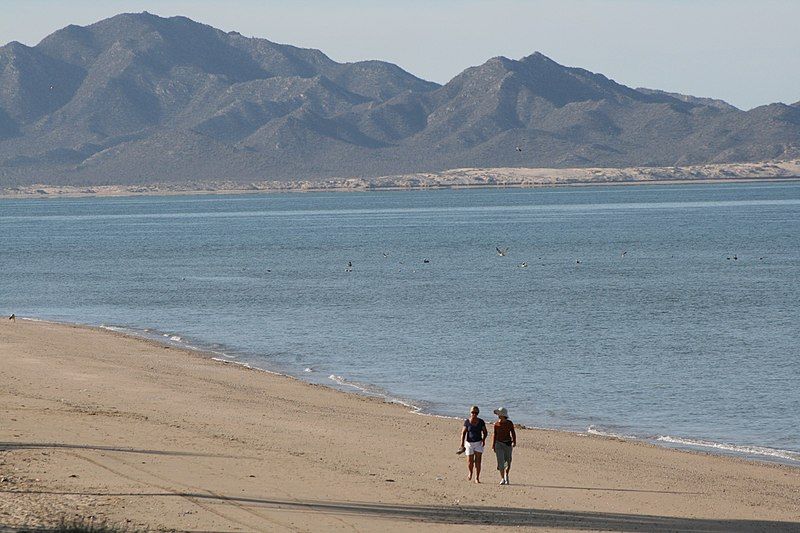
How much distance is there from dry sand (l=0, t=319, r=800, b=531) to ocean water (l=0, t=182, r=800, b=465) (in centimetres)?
344

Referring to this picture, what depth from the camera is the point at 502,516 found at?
17469 millimetres

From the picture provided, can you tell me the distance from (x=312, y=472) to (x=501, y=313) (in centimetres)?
3134

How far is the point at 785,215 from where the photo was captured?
14238 centimetres

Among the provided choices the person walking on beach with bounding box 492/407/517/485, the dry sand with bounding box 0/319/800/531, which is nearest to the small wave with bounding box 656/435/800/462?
the dry sand with bounding box 0/319/800/531

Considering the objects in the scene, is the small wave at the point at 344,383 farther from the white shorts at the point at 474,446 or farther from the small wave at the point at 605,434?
the white shorts at the point at 474,446

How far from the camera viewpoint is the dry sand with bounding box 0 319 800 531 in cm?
1677

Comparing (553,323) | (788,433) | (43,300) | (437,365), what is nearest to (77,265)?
(43,300)

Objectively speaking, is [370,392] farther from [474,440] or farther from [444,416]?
[474,440]

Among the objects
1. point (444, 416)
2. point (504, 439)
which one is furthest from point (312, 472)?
point (444, 416)

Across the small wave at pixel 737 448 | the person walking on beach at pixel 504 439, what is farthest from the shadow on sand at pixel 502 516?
the small wave at pixel 737 448

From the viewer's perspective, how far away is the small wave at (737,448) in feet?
79.3

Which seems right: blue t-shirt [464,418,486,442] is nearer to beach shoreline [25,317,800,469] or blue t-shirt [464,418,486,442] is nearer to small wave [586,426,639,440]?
beach shoreline [25,317,800,469]

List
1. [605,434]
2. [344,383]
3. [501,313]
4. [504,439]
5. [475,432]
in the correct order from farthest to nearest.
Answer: [501,313] → [344,383] → [605,434] → [475,432] → [504,439]

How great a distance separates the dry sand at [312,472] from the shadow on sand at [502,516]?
0.09 ft
